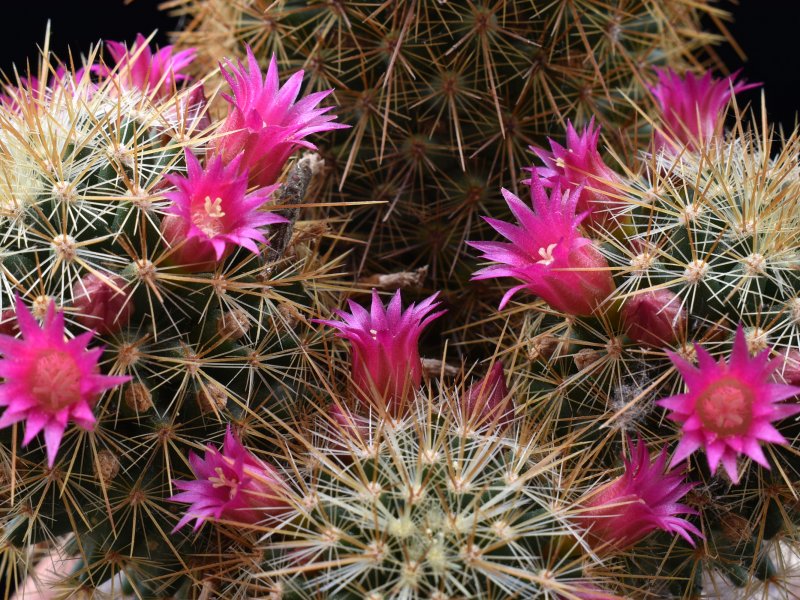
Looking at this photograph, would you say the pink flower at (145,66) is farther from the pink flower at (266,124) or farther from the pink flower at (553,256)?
the pink flower at (553,256)

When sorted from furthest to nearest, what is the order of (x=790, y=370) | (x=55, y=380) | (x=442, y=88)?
(x=442, y=88) → (x=790, y=370) → (x=55, y=380)

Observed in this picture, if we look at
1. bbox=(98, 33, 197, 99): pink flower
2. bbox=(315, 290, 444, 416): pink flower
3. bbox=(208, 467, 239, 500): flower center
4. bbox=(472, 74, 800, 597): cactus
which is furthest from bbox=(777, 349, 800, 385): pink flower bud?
bbox=(98, 33, 197, 99): pink flower

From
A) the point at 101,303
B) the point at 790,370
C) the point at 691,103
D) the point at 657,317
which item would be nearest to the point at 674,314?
the point at 657,317

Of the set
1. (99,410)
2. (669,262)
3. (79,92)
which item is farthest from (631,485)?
(79,92)

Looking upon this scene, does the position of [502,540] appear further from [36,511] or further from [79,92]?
[79,92]

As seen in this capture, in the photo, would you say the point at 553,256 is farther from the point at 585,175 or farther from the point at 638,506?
the point at 638,506
